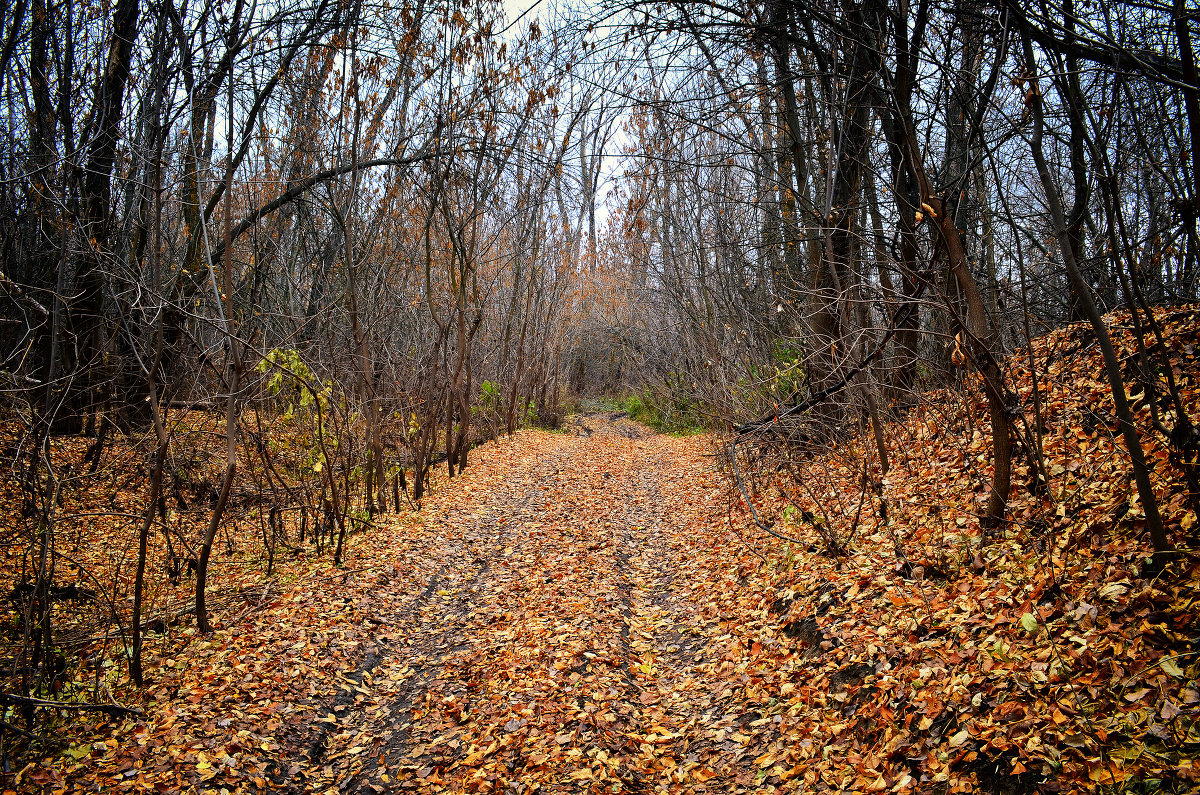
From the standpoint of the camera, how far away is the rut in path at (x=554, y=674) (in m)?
3.66

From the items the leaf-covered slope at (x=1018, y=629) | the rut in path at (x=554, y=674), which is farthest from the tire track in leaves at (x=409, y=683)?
the leaf-covered slope at (x=1018, y=629)

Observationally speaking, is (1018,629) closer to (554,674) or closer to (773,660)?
(773,660)

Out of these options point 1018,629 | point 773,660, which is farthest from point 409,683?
point 1018,629

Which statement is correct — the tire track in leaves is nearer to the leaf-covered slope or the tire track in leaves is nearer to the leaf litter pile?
the leaf litter pile

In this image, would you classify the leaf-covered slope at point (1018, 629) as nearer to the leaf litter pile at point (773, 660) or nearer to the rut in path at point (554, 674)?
the leaf litter pile at point (773, 660)

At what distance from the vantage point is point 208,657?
4.68 m

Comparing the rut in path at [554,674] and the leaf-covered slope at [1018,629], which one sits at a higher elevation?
the leaf-covered slope at [1018,629]

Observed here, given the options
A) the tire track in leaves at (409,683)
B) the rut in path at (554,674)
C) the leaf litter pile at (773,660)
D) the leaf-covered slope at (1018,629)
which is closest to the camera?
the leaf-covered slope at (1018,629)

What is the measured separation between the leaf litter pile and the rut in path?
22mm

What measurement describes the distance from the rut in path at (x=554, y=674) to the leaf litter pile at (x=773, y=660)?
0.9 inches

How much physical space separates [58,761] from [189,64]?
548cm

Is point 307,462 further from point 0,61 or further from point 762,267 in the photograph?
point 762,267

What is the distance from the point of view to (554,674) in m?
4.51

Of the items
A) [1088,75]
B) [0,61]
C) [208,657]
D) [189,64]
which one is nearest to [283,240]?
[0,61]
